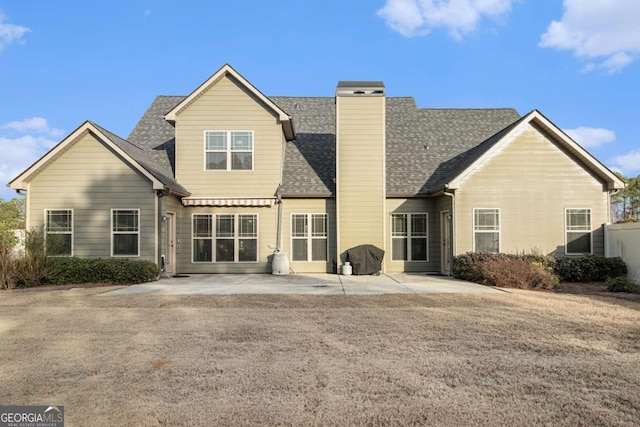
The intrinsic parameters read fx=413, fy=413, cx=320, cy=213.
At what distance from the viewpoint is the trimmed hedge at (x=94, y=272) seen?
44.7ft

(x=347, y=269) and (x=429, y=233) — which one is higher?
(x=429, y=233)

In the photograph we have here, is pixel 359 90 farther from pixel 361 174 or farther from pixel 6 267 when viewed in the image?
pixel 6 267

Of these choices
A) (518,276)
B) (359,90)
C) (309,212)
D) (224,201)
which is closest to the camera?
(518,276)

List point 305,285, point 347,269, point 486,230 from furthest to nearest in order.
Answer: point 347,269 → point 486,230 → point 305,285

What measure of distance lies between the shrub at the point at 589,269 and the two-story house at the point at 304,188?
0.99 metres

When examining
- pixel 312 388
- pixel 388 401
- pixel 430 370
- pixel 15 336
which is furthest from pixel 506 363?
pixel 15 336

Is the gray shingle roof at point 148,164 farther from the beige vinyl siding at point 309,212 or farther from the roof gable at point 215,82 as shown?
the beige vinyl siding at point 309,212

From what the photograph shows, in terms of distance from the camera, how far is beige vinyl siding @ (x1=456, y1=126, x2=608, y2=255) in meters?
15.4

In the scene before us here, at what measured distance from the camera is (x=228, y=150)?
56.2 feet

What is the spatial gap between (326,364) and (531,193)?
13048 mm

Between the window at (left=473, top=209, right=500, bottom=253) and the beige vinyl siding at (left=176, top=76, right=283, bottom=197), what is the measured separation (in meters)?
7.97

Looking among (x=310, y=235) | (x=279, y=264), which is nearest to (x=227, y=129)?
(x=310, y=235)

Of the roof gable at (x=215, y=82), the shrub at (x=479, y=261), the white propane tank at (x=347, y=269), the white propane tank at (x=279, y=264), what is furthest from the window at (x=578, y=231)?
the roof gable at (x=215, y=82)

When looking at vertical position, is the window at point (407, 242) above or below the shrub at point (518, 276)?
above
